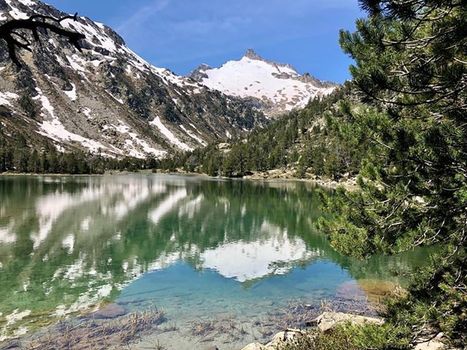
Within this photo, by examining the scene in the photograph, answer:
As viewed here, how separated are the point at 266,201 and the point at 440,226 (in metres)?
74.1

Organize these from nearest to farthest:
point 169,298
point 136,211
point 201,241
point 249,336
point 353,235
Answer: point 353,235 → point 249,336 → point 169,298 → point 201,241 → point 136,211

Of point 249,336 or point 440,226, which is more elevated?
point 440,226

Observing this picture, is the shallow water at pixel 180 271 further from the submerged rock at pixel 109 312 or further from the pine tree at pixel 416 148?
the pine tree at pixel 416 148

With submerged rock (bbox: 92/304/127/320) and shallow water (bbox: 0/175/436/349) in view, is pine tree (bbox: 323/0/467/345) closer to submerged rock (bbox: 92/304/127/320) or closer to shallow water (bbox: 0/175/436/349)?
shallow water (bbox: 0/175/436/349)

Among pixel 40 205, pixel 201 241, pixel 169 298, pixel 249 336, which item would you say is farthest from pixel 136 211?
pixel 249 336

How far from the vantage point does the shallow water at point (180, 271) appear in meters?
21.2

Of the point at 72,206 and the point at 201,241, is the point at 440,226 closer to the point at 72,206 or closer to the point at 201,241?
the point at 201,241

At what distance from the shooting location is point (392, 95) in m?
9.51

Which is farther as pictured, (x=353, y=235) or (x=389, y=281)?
(x=389, y=281)

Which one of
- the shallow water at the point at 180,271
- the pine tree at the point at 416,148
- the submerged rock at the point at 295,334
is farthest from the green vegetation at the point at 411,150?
the shallow water at the point at 180,271

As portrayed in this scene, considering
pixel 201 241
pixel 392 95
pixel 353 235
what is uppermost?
pixel 392 95

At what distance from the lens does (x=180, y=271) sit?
32.0 metres

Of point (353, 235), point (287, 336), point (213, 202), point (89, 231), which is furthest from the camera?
point (213, 202)

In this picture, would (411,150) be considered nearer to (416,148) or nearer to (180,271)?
(416,148)
